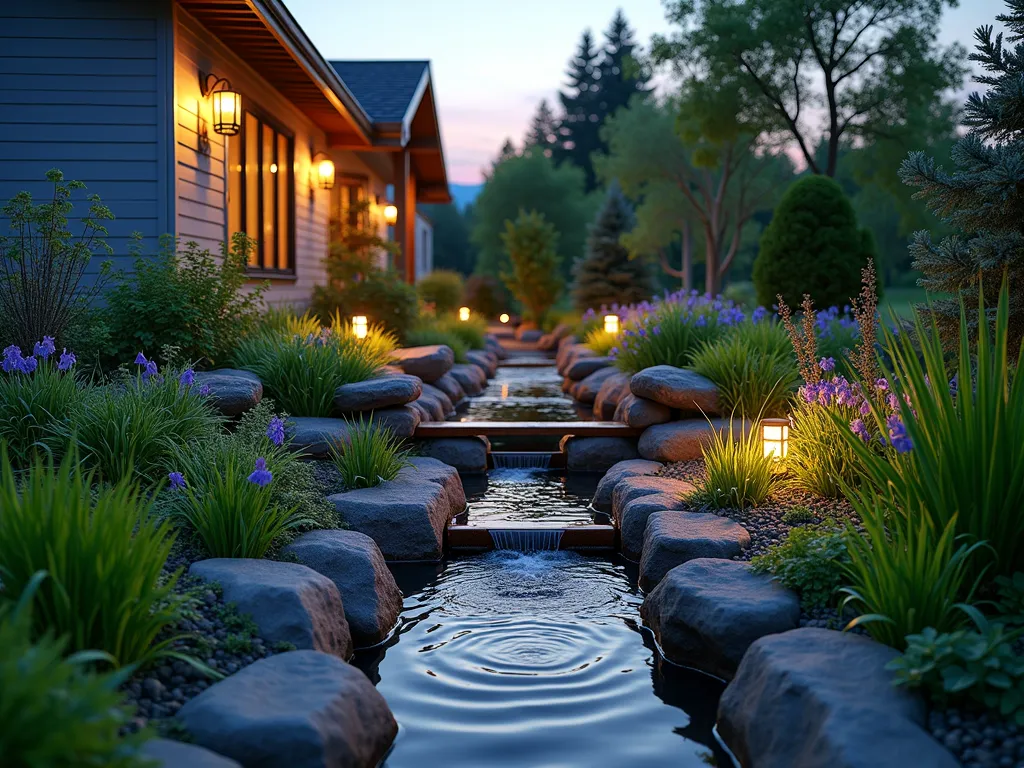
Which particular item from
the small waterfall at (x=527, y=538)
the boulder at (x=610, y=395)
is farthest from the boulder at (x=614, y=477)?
the boulder at (x=610, y=395)

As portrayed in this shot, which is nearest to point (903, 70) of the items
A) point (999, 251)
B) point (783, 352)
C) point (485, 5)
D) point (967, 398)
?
point (485, 5)

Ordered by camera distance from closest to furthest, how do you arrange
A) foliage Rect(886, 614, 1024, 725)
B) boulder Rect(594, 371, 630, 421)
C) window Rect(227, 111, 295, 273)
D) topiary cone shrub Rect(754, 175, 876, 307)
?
foliage Rect(886, 614, 1024, 725) < boulder Rect(594, 371, 630, 421) < window Rect(227, 111, 295, 273) < topiary cone shrub Rect(754, 175, 876, 307)

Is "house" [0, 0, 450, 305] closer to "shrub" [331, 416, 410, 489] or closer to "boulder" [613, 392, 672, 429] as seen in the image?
"shrub" [331, 416, 410, 489]

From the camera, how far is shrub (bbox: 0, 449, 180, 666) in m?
3.02

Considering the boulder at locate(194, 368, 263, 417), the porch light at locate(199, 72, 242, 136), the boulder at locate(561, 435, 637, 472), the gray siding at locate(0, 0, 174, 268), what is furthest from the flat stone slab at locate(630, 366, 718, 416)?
the porch light at locate(199, 72, 242, 136)

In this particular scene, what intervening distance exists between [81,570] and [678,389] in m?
5.62

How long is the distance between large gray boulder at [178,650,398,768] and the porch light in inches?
269

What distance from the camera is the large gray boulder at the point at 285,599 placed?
148 inches

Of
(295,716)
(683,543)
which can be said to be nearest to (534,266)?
(683,543)

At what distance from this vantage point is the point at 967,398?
3.70m

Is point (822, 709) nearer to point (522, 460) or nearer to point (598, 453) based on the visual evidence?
point (598, 453)

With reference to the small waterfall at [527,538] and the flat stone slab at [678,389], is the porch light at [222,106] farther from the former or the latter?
the small waterfall at [527,538]

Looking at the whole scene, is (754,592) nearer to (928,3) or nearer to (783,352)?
(783,352)

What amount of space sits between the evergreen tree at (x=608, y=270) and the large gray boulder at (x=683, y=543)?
862 inches
